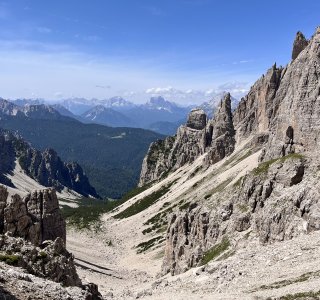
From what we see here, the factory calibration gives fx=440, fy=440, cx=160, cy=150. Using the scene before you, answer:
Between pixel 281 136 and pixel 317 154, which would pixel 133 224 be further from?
pixel 317 154

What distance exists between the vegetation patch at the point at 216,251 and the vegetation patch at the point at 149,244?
51.6 m

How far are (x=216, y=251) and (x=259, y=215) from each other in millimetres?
9669

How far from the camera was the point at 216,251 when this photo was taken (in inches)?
2744

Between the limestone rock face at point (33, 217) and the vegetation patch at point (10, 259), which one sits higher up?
the vegetation patch at point (10, 259)

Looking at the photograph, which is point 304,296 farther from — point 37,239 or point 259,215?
point 37,239

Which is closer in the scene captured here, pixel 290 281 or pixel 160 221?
pixel 290 281

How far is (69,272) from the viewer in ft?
145

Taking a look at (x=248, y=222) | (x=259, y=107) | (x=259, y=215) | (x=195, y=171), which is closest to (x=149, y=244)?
(x=248, y=222)

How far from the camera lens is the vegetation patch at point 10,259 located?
3630cm

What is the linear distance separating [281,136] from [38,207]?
55.7 meters

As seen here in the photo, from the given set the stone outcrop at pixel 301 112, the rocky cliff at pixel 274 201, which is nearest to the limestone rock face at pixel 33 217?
the rocky cliff at pixel 274 201

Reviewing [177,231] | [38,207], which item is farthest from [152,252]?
[38,207]

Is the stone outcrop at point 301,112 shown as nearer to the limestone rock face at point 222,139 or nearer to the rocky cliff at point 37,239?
the limestone rock face at point 222,139

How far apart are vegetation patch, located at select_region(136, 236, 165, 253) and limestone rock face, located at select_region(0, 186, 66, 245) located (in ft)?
123
